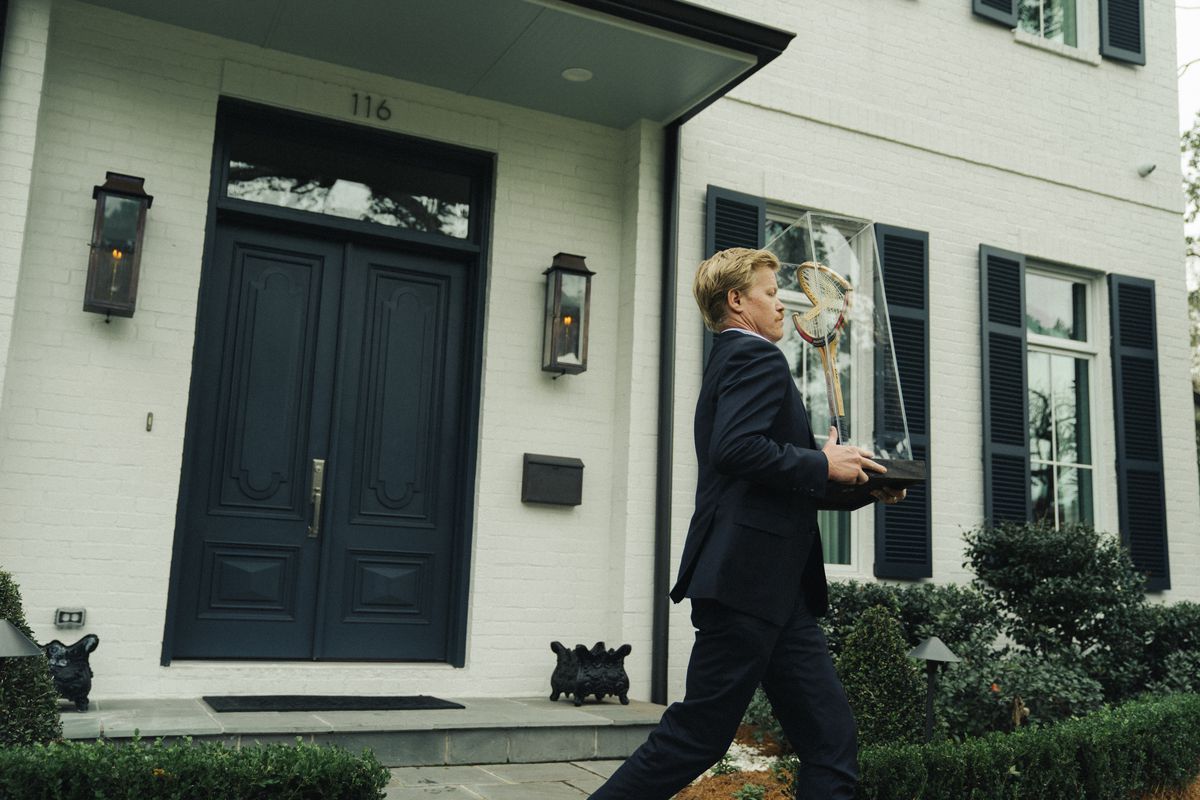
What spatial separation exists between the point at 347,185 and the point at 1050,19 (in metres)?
5.69

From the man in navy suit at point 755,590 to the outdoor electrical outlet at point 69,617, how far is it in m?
3.33

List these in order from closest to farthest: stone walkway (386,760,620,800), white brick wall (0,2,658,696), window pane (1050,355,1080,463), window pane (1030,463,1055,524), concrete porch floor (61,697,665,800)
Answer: stone walkway (386,760,620,800), concrete porch floor (61,697,665,800), white brick wall (0,2,658,696), window pane (1030,463,1055,524), window pane (1050,355,1080,463)

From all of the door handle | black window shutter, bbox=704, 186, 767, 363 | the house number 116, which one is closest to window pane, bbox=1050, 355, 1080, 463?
black window shutter, bbox=704, 186, 767, 363

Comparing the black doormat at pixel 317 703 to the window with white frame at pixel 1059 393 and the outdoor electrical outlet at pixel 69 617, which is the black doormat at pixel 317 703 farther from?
the window with white frame at pixel 1059 393

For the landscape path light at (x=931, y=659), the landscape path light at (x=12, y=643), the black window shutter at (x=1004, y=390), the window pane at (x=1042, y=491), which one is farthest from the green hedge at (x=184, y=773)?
the window pane at (x=1042, y=491)

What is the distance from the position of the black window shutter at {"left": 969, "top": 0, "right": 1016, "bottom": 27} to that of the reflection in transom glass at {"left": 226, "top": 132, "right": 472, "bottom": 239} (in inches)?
161

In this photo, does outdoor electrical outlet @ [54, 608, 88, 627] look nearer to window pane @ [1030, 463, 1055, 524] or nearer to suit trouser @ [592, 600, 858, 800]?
suit trouser @ [592, 600, 858, 800]

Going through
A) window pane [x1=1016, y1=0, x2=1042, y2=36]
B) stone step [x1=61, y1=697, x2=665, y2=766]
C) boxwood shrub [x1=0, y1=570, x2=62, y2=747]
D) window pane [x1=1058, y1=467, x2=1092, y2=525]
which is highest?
window pane [x1=1016, y1=0, x2=1042, y2=36]

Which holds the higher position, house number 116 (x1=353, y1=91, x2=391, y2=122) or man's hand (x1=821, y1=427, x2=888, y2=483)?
house number 116 (x1=353, y1=91, x2=391, y2=122)

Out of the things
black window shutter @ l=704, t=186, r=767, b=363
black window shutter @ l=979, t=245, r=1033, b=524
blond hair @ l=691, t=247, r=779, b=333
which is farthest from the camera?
black window shutter @ l=979, t=245, r=1033, b=524

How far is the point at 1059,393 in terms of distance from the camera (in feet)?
26.3

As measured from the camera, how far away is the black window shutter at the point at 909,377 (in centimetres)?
695

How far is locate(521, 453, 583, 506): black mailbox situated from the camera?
6.07m

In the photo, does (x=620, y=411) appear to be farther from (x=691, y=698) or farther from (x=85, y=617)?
(x=691, y=698)
